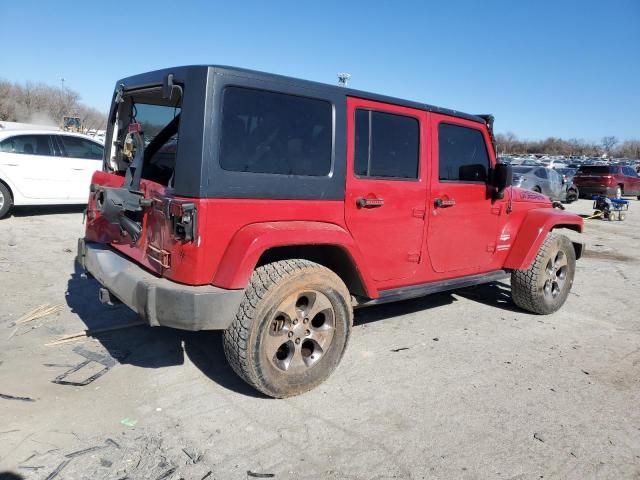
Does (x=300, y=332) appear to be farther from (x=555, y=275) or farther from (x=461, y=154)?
(x=555, y=275)

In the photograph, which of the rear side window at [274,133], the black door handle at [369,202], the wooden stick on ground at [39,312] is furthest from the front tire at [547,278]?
the wooden stick on ground at [39,312]

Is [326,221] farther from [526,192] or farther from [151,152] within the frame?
[526,192]

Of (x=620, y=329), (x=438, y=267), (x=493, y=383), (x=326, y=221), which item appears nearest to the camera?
(x=326, y=221)

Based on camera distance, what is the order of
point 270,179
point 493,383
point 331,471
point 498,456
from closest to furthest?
point 331,471 < point 498,456 < point 270,179 < point 493,383

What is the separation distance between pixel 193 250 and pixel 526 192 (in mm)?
3781

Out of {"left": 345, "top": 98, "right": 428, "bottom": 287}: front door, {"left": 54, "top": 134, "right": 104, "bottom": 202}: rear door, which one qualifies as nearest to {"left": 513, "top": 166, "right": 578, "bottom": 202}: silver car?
{"left": 54, "top": 134, "right": 104, "bottom": 202}: rear door

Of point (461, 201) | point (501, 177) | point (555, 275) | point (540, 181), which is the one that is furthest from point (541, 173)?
point (461, 201)

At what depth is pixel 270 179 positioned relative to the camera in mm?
3111

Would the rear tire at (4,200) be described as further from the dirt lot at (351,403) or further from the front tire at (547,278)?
the front tire at (547,278)

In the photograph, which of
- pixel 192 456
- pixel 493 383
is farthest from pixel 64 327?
pixel 493 383

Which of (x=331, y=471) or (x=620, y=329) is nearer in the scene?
(x=331, y=471)

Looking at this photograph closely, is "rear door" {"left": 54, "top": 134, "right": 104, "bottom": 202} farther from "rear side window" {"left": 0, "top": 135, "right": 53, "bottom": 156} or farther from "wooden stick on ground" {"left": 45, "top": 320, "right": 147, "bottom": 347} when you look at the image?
"wooden stick on ground" {"left": 45, "top": 320, "right": 147, "bottom": 347}

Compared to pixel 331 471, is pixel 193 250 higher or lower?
higher

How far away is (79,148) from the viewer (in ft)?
32.3
